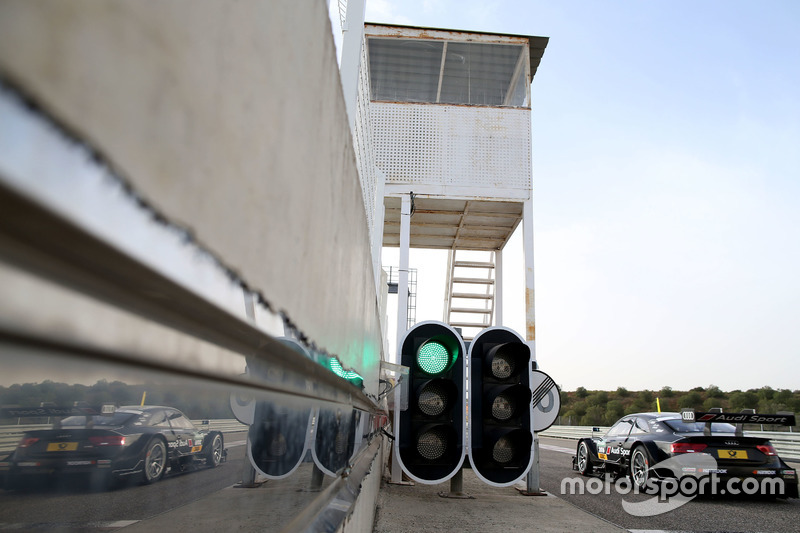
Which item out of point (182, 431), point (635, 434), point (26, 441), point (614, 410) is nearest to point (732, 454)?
point (635, 434)

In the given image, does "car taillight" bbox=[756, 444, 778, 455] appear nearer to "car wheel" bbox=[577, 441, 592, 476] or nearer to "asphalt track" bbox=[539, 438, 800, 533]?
"asphalt track" bbox=[539, 438, 800, 533]

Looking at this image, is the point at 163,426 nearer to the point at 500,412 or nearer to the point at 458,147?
the point at 500,412

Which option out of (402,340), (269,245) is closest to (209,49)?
(269,245)

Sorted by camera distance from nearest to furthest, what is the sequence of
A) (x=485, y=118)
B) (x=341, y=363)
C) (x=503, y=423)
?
(x=341, y=363)
(x=503, y=423)
(x=485, y=118)

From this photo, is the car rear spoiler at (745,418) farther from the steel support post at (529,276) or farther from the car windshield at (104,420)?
the car windshield at (104,420)

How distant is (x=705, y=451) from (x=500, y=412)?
9.99ft

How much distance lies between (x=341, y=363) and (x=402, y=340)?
4747 mm

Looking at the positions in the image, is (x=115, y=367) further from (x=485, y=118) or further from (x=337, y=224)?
(x=485, y=118)

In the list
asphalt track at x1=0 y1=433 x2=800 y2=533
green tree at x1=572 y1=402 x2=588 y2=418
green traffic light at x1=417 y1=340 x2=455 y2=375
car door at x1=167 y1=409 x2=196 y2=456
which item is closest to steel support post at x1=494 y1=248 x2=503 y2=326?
green traffic light at x1=417 y1=340 x2=455 y2=375

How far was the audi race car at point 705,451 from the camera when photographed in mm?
7312

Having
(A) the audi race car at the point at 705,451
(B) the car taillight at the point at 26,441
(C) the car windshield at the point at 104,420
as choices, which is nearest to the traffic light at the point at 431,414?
(A) the audi race car at the point at 705,451

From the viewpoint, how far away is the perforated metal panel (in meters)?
11.3

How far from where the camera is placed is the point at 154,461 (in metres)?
0.58

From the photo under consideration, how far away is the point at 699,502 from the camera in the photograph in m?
7.30
